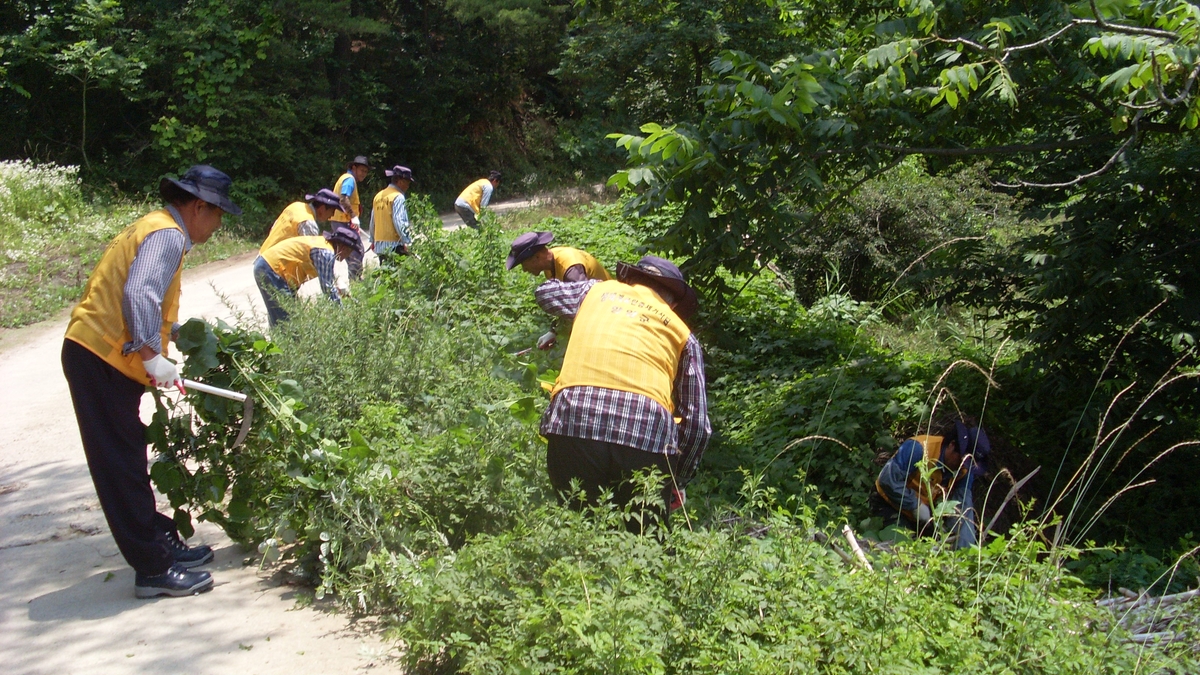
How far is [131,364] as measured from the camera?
4.09 m

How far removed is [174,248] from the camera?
4.12m

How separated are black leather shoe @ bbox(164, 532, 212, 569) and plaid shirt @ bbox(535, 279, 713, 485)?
2.06 meters

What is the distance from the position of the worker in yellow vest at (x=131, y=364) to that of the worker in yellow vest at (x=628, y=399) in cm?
178

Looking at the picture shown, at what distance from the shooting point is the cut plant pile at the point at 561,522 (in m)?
2.93

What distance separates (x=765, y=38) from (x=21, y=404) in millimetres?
13204

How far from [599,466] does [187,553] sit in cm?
228

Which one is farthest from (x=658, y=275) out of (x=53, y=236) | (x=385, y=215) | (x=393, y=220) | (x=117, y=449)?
(x=53, y=236)

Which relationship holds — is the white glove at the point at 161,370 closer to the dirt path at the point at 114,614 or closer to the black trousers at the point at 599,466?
the dirt path at the point at 114,614

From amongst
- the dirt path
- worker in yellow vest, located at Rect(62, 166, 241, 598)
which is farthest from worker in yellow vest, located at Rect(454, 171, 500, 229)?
worker in yellow vest, located at Rect(62, 166, 241, 598)

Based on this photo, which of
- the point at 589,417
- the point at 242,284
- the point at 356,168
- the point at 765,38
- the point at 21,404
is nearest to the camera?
the point at 589,417

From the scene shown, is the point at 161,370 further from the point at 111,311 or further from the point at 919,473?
the point at 919,473

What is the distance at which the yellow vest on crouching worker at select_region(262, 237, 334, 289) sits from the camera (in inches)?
294

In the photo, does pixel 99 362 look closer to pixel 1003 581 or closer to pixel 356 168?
pixel 1003 581

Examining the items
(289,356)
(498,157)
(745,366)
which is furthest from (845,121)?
(498,157)
